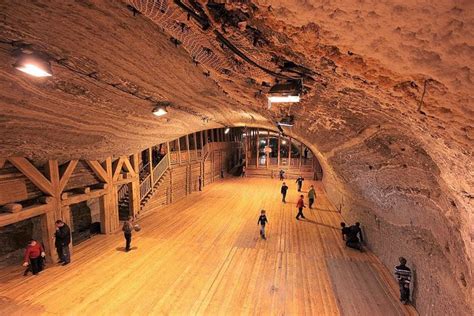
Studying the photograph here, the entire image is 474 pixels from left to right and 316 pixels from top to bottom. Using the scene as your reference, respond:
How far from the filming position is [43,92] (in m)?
3.76

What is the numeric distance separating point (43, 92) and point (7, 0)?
6.73ft

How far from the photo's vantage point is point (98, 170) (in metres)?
9.04

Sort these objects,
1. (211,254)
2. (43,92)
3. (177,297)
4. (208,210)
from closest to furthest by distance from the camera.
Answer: (43,92) < (177,297) < (211,254) < (208,210)

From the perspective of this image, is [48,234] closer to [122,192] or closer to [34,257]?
[34,257]

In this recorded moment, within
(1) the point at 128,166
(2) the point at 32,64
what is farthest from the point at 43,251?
(2) the point at 32,64

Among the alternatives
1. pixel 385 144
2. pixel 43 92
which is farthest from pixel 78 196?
pixel 385 144

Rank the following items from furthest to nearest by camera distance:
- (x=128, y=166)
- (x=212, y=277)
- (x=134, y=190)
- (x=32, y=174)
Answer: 1. (x=134, y=190)
2. (x=128, y=166)
3. (x=32, y=174)
4. (x=212, y=277)

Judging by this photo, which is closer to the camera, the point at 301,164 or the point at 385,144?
the point at 385,144

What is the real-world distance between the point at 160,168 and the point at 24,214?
6950 mm

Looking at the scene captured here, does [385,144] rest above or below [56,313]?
above

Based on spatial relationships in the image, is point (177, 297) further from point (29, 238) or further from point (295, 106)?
point (29, 238)

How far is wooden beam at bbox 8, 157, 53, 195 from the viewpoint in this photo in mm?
6359

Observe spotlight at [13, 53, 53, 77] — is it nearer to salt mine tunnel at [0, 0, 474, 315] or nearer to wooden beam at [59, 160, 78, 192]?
salt mine tunnel at [0, 0, 474, 315]

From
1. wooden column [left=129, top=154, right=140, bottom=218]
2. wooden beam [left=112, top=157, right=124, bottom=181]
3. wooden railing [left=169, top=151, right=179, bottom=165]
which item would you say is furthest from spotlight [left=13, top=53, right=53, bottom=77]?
wooden railing [left=169, top=151, right=179, bottom=165]
